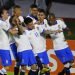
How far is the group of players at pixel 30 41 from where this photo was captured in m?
10.1

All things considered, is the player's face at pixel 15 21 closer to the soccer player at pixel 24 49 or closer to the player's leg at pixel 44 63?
the soccer player at pixel 24 49

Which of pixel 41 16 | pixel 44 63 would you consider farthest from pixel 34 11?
pixel 44 63

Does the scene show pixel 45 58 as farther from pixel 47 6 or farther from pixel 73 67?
pixel 47 6

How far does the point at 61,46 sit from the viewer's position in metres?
11.1

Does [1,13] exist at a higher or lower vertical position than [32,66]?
higher

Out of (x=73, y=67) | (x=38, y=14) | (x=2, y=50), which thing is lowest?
(x=73, y=67)

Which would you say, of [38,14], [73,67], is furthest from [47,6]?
[38,14]

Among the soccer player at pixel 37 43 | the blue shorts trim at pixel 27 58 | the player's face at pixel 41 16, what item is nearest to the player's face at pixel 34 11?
the player's face at pixel 41 16

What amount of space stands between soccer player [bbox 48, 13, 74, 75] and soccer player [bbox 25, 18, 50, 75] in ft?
1.67

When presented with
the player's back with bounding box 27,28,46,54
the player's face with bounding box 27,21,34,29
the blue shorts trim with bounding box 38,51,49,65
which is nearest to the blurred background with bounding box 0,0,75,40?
the blue shorts trim with bounding box 38,51,49,65

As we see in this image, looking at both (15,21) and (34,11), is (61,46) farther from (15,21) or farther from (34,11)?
(15,21)

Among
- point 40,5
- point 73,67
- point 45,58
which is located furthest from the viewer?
point 40,5

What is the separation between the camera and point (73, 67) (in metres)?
12.1

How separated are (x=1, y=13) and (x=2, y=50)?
85 centimetres
